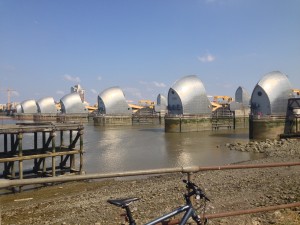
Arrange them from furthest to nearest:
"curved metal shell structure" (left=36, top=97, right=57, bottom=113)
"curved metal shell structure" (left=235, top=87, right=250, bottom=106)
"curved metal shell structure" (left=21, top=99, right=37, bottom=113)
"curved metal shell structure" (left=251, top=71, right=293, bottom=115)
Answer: "curved metal shell structure" (left=21, top=99, right=37, bottom=113) < "curved metal shell structure" (left=36, top=97, right=57, bottom=113) < "curved metal shell structure" (left=235, top=87, right=250, bottom=106) < "curved metal shell structure" (left=251, top=71, right=293, bottom=115)

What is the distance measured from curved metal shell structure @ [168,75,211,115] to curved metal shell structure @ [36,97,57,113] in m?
67.0

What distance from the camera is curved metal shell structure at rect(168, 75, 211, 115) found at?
223ft

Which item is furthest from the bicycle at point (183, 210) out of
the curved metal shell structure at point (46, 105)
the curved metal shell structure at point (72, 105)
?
the curved metal shell structure at point (46, 105)

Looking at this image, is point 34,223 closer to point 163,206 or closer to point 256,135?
point 163,206

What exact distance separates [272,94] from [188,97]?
734 inches

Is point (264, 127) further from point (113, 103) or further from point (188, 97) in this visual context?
point (113, 103)

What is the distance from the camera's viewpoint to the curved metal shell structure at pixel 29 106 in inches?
5320

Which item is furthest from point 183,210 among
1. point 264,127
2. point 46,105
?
point 46,105

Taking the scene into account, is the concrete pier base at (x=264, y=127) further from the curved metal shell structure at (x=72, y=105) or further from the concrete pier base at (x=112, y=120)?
the curved metal shell structure at (x=72, y=105)

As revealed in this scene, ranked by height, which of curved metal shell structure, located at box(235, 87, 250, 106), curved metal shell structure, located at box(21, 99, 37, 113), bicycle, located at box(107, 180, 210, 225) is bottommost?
bicycle, located at box(107, 180, 210, 225)

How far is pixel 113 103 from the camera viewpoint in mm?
93062

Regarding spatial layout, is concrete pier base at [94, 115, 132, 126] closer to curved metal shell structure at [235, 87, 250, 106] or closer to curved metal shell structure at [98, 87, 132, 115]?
curved metal shell structure at [98, 87, 132, 115]

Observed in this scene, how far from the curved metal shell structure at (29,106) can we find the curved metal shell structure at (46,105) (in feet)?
40.9

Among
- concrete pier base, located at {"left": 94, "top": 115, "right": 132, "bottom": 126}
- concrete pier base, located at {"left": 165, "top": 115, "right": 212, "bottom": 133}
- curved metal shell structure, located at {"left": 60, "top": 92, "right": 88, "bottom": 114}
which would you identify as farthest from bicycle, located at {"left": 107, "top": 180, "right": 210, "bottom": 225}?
curved metal shell structure, located at {"left": 60, "top": 92, "right": 88, "bottom": 114}
